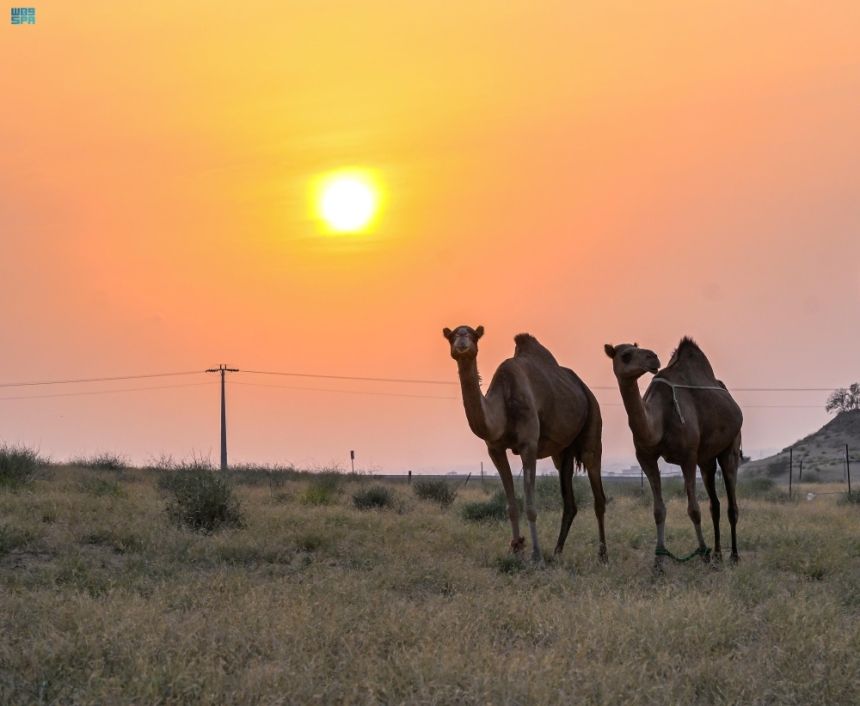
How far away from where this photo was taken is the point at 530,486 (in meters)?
13.1

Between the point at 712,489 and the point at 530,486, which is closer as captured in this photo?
the point at 530,486

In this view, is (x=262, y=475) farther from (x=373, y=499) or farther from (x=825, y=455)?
(x=825, y=455)

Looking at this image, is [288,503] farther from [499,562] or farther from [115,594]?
[115,594]

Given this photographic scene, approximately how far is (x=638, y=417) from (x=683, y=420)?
1.04 meters

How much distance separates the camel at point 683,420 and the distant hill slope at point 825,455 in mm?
47081

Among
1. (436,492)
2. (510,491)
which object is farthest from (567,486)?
(436,492)

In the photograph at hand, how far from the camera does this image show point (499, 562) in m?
12.6

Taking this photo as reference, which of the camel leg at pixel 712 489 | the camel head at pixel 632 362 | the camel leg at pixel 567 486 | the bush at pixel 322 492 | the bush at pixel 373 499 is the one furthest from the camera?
the bush at pixel 322 492

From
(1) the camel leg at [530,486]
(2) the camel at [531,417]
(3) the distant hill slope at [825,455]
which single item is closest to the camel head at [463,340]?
(2) the camel at [531,417]

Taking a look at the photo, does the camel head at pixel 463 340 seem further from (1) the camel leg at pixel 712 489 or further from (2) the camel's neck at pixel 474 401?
(1) the camel leg at pixel 712 489

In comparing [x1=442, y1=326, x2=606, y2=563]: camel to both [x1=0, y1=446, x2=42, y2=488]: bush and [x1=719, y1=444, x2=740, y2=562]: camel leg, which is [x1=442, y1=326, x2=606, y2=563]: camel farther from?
[x1=0, y1=446, x2=42, y2=488]: bush

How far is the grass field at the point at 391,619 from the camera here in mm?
6766

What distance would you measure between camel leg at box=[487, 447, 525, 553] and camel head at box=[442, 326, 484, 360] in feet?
5.12

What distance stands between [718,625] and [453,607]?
220 centimetres
